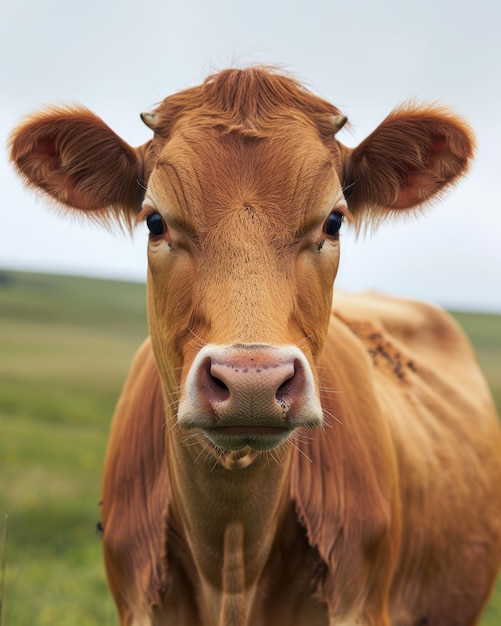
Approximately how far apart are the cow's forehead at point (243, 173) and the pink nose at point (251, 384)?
0.70 metres

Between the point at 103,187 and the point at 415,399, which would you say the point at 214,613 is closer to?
the point at 103,187

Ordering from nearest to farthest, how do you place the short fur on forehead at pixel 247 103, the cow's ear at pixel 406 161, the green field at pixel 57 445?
1. the short fur on forehead at pixel 247 103
2. the cow's ear at pixel 406 161
3. the green field at pixel 57 445

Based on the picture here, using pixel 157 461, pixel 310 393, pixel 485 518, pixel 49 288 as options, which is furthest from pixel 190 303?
pixel 49 288

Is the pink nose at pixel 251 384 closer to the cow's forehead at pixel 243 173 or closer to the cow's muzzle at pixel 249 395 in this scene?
the cow's muzzle at pixel 249 395

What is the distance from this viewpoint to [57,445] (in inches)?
571

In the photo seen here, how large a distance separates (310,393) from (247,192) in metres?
0.83

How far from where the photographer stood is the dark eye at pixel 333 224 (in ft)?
11.3

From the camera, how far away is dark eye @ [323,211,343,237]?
11.3 ft

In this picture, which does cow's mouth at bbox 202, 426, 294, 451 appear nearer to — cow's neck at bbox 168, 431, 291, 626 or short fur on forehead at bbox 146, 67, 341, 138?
cow's neck at bbox 168, 431, 291, 626

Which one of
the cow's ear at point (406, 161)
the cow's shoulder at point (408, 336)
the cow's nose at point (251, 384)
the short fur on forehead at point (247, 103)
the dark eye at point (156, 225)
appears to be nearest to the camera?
the cow's nose at point (251, 384)

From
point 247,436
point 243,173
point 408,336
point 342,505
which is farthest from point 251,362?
point 408,336

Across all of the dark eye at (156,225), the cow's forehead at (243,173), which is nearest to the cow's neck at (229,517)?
the dark eye at (156,225)

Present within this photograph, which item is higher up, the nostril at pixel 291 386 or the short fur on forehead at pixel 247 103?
the short fur on forehead at pixel 247 103

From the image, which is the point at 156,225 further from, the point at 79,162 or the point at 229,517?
the point at 229,517
